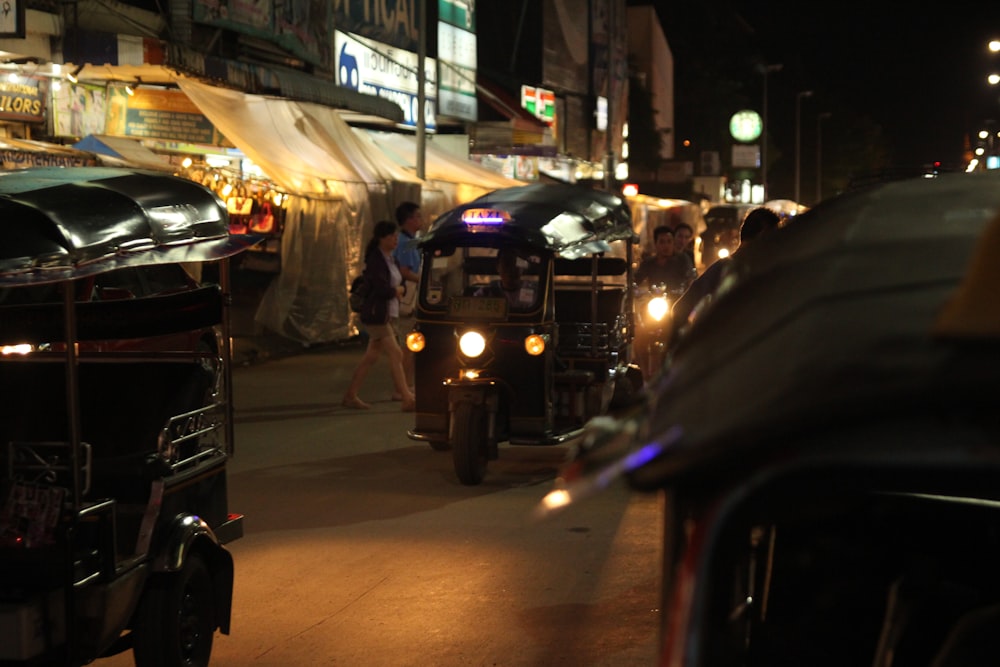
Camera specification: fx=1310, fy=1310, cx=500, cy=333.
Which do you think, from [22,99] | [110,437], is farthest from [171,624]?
[22,99]

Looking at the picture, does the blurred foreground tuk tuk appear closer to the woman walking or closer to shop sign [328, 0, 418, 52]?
the woman walking

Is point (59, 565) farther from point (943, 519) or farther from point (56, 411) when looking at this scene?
point (943, 519)

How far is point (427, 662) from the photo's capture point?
18.6ft

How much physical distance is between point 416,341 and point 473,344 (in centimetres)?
54

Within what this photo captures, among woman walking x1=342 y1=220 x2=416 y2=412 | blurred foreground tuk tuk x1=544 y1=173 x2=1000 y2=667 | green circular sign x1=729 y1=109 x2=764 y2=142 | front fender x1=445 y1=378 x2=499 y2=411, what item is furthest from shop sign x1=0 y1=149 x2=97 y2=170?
green circular sign x1=729 y1=109 x2=764 y2=142

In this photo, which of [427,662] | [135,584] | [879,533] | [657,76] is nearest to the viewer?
[879,533]

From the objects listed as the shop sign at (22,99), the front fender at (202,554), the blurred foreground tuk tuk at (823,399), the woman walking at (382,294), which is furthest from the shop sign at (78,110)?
the blurred foreground tuk tuk at (823,399)

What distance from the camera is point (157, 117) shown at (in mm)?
17344

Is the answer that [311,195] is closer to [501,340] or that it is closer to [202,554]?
[501,340]

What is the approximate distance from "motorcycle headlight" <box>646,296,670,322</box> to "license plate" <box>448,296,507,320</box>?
4048mm

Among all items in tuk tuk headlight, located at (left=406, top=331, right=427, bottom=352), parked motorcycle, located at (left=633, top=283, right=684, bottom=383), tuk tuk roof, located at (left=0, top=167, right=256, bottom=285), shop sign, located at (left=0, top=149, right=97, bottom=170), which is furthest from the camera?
parked motorcycle, located at (left=633, top=283, right=684, bottom=383)

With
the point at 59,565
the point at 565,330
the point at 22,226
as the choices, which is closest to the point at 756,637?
the point at 59,565

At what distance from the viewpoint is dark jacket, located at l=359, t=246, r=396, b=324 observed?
506 inches

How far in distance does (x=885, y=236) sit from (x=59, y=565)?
3206 mm
